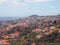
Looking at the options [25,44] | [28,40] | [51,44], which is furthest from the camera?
[28,40]

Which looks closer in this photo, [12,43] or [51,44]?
[51,44]

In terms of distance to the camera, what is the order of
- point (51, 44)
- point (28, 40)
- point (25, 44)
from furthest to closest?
point (28, 40)
point (25, 44)
point (51, 44)

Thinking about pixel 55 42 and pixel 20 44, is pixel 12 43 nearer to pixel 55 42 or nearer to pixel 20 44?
pixel 20 44

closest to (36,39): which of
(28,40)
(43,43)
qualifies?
(28,40)

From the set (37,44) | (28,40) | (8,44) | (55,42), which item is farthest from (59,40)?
(8,44)

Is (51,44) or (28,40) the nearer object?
A: (51,44)

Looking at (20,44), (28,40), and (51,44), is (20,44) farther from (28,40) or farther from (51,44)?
(51,44)

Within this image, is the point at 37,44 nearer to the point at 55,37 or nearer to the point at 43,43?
the point at 43,43

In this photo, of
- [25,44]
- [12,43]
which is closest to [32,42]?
[25,44]
